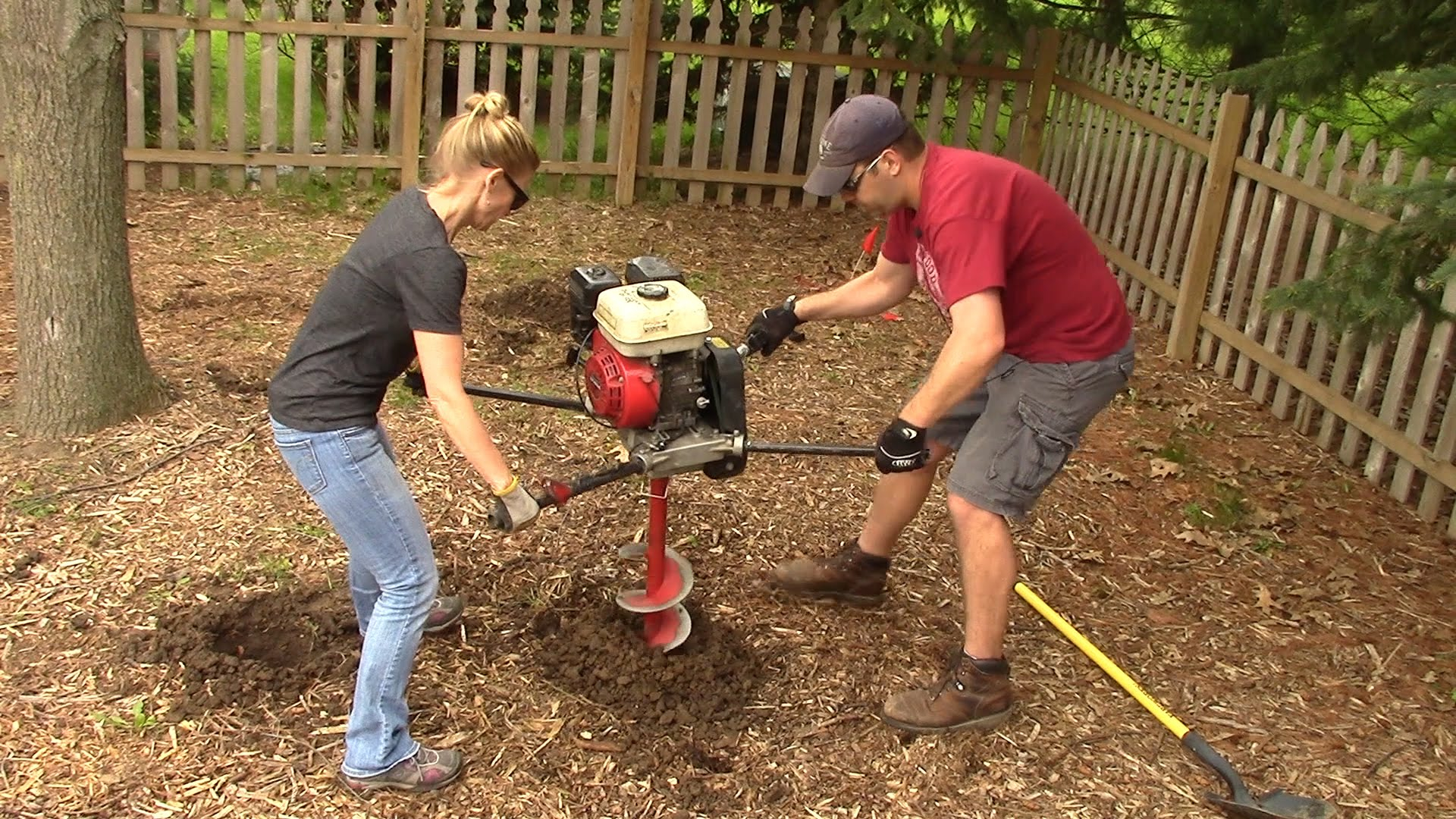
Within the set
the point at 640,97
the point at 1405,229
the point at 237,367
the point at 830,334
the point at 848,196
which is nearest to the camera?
the point at 848,196

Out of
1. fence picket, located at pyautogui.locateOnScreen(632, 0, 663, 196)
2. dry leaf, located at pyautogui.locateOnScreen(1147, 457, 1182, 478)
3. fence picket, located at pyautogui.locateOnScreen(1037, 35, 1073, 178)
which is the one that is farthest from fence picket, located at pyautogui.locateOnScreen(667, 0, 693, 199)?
dry leaf, located at pyautogui.locateOnScreen(1147, 457, 1182, 478)

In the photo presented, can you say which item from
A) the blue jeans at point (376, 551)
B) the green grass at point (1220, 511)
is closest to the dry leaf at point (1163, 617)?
the green grass at point (1220, 511)

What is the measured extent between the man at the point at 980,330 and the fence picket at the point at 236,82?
5488mm

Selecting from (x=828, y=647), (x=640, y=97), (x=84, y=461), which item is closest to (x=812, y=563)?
(x=828, y=647)

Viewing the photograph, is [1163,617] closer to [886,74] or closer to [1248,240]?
[1248,240]

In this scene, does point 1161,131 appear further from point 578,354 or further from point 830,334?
point 578,354

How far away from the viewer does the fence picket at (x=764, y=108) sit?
8.71 m

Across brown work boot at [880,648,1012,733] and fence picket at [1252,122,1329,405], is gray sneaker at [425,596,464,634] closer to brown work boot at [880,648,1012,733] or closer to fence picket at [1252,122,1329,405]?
brown work boot at [880,648,1012,733]

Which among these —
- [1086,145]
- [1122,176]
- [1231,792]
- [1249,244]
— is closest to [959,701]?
[1231,792]

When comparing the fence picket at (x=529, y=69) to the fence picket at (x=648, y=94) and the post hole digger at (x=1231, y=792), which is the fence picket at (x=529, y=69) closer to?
the fence picket at (x=648, y=94)

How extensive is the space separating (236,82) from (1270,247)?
20.0ft

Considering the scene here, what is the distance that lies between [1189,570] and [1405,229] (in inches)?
62.1

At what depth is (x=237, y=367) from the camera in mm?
5754

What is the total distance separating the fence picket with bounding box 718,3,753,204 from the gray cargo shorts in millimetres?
5434
